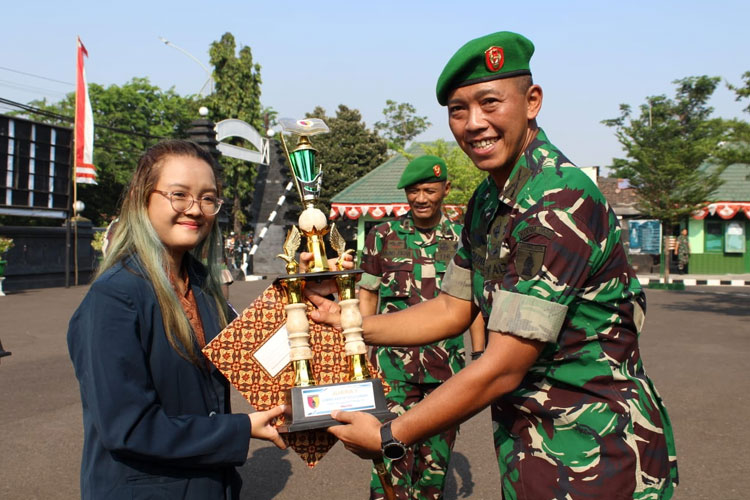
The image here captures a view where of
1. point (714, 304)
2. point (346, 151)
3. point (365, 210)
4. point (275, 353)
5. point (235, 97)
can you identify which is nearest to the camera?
point (275, 353)

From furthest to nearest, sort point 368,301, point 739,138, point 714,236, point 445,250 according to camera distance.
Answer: point 714,236 → point 739,138 → point 368,301 → point 445,250

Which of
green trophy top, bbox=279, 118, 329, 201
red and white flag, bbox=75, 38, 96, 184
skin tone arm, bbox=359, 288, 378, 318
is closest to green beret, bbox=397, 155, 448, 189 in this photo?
skin tone arm, bbox=359, 288, 378, 318

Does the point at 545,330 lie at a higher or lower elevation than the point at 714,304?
higher

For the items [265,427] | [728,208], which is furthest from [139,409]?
[728,208]

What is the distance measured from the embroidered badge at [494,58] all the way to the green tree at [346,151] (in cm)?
3851

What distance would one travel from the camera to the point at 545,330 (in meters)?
1.91

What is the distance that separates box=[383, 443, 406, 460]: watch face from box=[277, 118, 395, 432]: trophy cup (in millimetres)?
178

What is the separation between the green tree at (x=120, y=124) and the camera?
4612 cm

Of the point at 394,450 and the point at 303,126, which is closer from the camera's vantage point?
the point at 394,450

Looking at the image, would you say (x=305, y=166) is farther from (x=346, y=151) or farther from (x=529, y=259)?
(x=346, y=151)

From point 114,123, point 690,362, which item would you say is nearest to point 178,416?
point 690,362

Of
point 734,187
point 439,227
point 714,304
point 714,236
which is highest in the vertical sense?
point 734,187

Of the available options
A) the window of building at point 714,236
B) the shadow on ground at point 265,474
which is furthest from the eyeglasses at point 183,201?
the window of building at point 714,236

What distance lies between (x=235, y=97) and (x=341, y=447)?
100 feet
